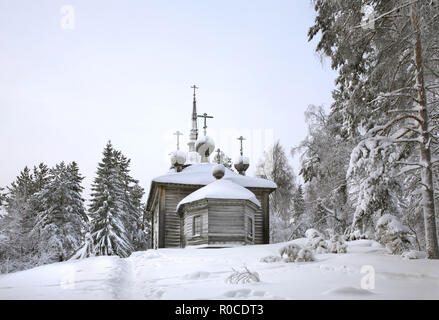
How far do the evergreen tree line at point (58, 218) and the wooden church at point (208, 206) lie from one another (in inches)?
204

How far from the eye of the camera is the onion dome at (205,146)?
2783cm

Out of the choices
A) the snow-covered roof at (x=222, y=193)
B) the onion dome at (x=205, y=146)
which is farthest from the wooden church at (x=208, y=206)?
the onion dome at (x=205, y=146)

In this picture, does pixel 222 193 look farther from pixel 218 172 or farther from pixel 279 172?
pixel 279 172

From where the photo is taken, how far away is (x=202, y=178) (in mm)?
22469

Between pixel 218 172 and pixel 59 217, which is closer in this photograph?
pixel 218 172

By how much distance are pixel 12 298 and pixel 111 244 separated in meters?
24.2

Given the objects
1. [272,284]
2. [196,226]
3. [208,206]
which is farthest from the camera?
[196,226]

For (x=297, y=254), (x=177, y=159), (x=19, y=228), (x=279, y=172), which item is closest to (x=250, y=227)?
(x=177, y=159)

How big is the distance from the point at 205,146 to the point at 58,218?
12.3 m

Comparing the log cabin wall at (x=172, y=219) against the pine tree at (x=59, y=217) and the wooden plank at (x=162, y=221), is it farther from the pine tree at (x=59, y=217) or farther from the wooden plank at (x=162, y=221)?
the pine tree at (x=59, y=217)

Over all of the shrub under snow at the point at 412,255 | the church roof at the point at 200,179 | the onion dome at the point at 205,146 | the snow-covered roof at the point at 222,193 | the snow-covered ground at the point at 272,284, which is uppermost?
the onion dome at the point at 205,146

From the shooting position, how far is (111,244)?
2866 centimetres
